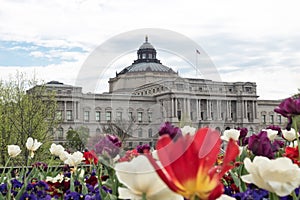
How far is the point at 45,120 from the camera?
797 inches

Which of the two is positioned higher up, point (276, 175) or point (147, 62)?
point (147, 62)

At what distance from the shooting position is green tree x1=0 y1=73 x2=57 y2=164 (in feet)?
59.0

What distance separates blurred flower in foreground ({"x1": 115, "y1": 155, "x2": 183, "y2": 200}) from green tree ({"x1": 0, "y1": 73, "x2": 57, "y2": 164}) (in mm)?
16124

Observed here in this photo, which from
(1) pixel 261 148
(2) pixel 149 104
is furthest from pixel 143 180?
(2) pixel 149 104

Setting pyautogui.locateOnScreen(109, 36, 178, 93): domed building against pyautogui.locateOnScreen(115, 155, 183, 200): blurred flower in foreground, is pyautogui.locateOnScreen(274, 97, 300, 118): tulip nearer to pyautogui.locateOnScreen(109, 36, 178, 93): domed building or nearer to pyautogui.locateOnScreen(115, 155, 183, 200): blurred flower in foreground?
pyautogui.locateOnScreen(115, 155, 183, 200): blurred flower in foreground

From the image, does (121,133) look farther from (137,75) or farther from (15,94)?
(15,94)

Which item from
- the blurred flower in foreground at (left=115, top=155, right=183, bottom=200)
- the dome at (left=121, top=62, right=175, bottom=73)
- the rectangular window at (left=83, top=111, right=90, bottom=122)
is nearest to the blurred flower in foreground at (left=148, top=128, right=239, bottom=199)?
the blurred flower in foreground at (left=115, top=155, right=183, bottom=200)

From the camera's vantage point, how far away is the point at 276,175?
1014 mm

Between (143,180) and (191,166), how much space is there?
0.18 m

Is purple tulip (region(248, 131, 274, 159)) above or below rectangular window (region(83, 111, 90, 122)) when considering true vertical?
below

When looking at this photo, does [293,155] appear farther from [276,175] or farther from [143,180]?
[143,180]

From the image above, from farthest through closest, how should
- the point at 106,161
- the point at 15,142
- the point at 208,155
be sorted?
the point at 15,142 → the point at 106,161 → the point at 208,155

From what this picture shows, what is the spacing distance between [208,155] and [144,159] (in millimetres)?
156

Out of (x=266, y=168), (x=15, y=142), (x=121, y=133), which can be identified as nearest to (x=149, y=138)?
(x=121, y=133)
